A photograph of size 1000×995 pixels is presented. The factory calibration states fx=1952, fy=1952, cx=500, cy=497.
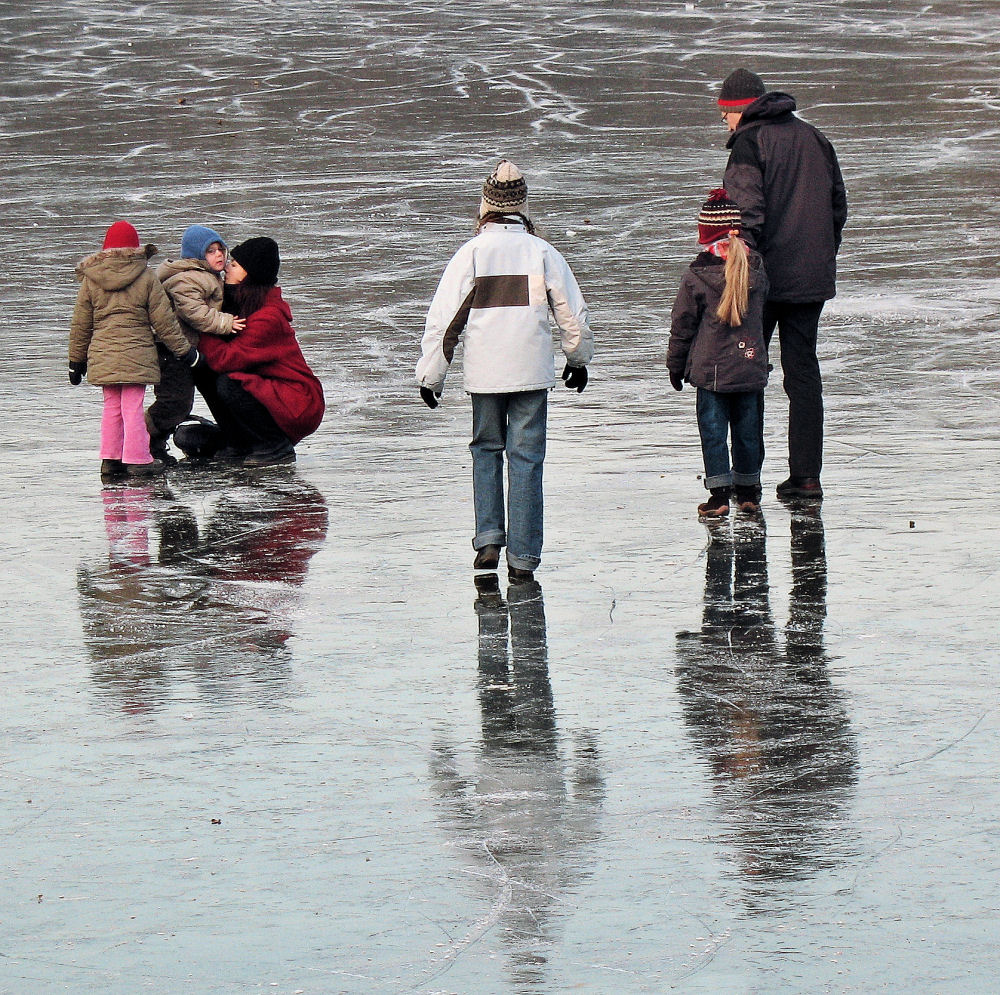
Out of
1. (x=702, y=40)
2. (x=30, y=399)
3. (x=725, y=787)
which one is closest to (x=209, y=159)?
(x=30, y=399)

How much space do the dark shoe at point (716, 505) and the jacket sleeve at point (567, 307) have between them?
1085 mm

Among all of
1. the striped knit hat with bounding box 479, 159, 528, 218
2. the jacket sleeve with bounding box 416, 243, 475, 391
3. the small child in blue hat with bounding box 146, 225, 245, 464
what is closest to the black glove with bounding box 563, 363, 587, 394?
the jacket sleeve with bounding box 416, 243, 475, 391

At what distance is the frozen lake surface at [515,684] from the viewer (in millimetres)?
4355

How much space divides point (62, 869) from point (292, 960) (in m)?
0.81

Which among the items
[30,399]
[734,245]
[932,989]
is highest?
[734,245]

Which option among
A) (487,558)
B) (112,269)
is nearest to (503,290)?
(487,558)

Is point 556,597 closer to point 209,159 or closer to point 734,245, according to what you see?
point 734,245

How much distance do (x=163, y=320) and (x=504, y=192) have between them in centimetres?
263

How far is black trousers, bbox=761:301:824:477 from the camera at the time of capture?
864 cm

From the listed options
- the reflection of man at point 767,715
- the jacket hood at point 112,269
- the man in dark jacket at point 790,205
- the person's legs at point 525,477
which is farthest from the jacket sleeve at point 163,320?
the reflection of man at point 767,715

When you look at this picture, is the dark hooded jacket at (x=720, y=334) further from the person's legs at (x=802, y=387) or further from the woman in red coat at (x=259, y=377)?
the woman in red coat at (x=259, y=377)

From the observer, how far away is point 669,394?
10883 millimetres

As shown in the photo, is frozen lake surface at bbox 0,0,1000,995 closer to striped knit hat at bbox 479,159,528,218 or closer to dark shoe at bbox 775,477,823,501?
dark shoe at bbox 775,477,823,501

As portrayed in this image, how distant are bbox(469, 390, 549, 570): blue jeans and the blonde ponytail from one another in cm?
100
